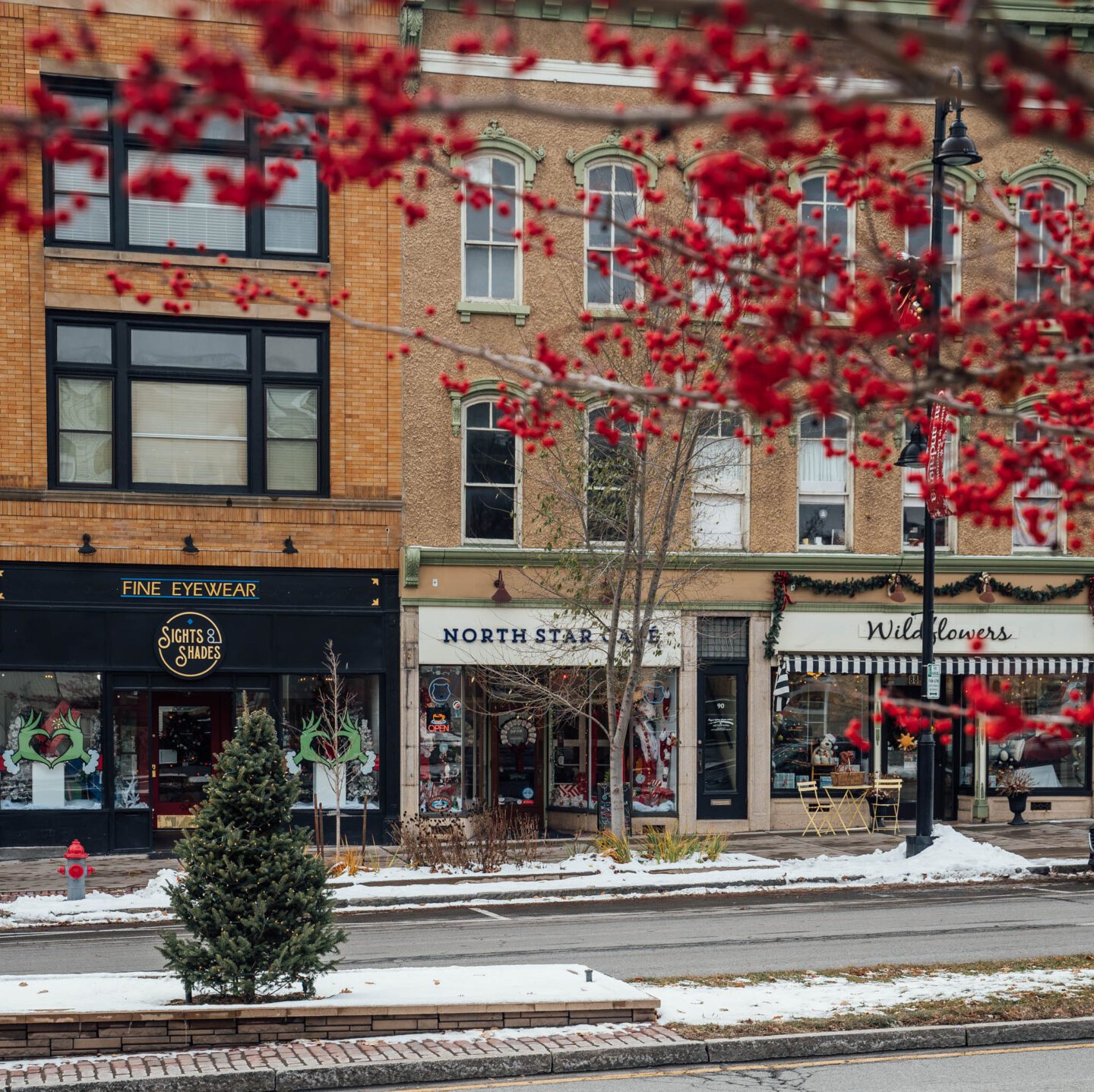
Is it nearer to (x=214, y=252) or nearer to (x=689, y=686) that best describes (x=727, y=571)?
(x=689, y=686)

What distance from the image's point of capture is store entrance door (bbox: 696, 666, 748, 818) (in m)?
26.2

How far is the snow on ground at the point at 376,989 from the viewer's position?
34.9ft

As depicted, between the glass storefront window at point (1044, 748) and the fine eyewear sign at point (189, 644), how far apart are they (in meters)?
13.9

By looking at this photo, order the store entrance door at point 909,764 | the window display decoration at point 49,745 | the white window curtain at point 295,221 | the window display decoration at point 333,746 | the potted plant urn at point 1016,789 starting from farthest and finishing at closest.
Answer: the store entrance door at point 909,764 → the potted plant urn at point 1016,789 → the white window curtain at point 295,221 → the window display decoration at point 333,746 → the window display decoration at point 49,745

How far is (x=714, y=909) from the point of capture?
1852 centimetres

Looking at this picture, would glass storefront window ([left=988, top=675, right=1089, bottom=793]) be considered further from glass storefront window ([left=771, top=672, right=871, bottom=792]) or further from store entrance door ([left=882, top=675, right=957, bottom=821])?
glass storefront window ([left=771, top=672, right=871, bottom=792])

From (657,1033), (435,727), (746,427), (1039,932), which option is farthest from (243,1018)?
(746,427)

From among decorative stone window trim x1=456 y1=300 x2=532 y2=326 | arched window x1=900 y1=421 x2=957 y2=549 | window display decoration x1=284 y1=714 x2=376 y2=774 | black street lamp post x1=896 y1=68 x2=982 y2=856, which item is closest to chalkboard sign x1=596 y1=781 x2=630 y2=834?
window display decoration x1=284 y1=714 x2=376 y2=774

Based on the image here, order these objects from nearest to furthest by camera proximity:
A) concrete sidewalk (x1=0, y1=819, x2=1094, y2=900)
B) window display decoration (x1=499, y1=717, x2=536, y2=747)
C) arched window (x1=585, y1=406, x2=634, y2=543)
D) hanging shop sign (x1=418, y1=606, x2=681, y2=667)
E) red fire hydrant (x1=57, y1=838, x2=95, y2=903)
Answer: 1. red fire hydrant (x1=57, y1=838, x2=95, y2=903)
2. concrete sidewalk (x1=0, y1=819, x2=1094, y2=900)
3. arched window (x1=585, y1=406, x2=634, y2=543)
4. hanging shop sign (x1=418, y1=606, x2=681, y2=667)
5. window display decoration (x1=499, y1=717, x2=536, y2=747)

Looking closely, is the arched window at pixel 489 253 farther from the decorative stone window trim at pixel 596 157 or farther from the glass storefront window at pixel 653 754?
the glass storefront window at pixel 653 754

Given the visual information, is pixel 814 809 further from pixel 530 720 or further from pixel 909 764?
pixel 530 720

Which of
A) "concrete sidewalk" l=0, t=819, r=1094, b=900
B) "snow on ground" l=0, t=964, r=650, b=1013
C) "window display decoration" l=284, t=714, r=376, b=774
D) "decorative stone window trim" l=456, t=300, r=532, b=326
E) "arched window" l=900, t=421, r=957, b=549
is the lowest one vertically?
"concrete sidewalk" l=0, t=819, r=1094, b=900

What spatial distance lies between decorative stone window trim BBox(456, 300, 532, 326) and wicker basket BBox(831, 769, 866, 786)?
9.38m

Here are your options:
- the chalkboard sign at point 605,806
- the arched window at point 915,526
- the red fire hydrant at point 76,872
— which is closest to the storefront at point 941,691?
the arched window at point 915,526
